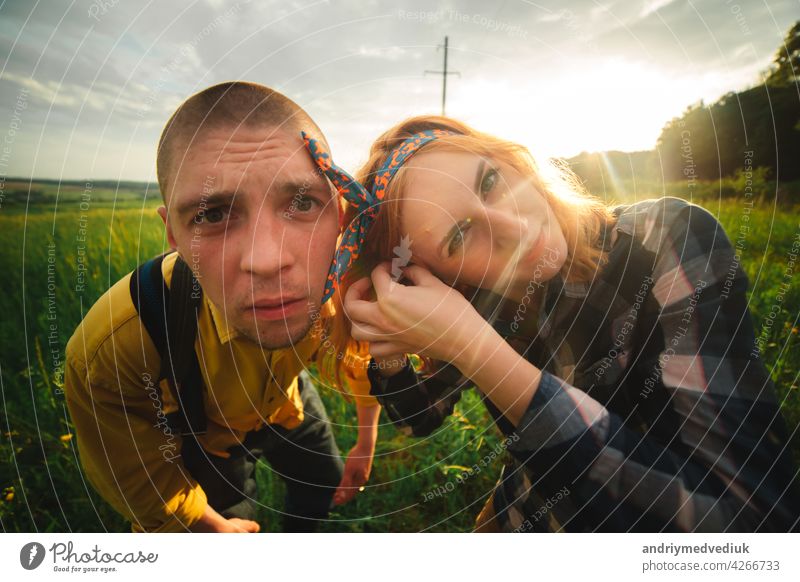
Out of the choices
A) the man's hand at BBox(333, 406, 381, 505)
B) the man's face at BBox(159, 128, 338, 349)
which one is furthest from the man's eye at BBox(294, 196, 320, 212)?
the man's hand at BBox(333, 406, 381, 505)

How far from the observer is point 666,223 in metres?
0.69

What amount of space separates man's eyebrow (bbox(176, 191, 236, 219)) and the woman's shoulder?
0.71 metres

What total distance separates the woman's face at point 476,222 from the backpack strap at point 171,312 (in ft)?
1.46

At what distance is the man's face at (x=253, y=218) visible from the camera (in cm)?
65

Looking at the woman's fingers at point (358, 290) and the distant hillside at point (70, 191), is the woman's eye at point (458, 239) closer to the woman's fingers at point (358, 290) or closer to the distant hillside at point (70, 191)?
the woman's fingers at point (358, 290)

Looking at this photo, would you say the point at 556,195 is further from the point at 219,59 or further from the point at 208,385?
the point at 208,385

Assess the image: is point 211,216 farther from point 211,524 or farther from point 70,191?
A: point 211,524

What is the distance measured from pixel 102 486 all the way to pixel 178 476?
15cm

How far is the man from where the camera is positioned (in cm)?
66

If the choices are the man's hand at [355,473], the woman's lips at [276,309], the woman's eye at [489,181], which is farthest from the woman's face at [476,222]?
the man's hand at [355,473]

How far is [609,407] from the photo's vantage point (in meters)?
0.76

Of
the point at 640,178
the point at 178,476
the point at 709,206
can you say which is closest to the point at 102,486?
the point at 178,476
